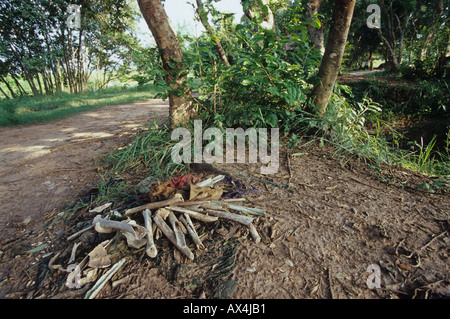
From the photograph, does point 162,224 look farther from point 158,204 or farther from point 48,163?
point 48,163

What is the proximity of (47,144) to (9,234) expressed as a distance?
2075mm

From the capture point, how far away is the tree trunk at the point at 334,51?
2.27m

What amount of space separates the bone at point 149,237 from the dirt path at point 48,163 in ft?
2.99

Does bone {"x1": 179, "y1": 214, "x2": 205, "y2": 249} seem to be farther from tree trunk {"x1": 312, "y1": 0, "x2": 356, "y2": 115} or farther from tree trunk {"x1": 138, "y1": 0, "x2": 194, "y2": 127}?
tree trunk {"x1": 312, "y1": 0, "x2": 356, "y2": 115}

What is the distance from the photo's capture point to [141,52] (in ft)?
7.57

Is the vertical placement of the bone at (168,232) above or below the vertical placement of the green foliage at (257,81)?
below

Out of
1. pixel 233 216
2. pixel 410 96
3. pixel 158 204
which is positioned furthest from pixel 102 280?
pixel 410 96

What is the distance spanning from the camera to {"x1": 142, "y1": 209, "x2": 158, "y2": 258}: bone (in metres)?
1.27

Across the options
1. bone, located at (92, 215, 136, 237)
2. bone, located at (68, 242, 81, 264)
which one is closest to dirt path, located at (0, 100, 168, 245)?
bone, located at (68, 242, 81, 264)

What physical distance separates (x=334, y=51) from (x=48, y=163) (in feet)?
11.1

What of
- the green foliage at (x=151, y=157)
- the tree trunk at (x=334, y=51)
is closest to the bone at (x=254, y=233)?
the green foliage at (x=151, y=157)

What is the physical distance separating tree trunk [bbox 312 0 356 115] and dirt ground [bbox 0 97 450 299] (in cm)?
80

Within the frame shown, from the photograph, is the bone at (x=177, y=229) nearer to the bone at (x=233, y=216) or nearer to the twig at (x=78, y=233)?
the bone at (x=233, y=216)
